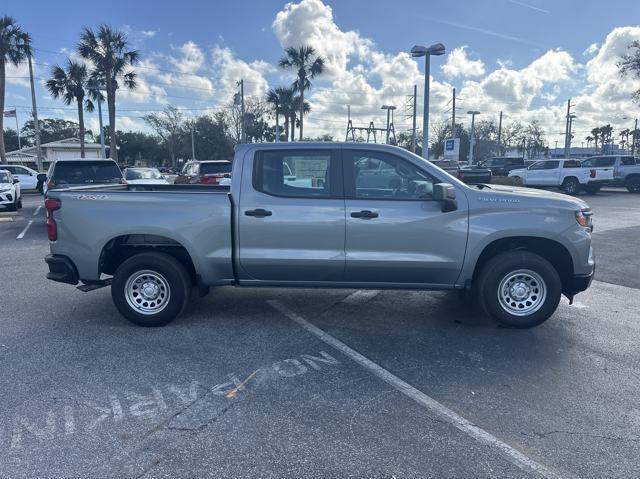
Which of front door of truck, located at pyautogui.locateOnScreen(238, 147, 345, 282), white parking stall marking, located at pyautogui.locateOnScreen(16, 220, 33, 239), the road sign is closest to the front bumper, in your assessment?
front door of truck, located at pyautogui.locateOnScreen(238, 147, 345, 282)

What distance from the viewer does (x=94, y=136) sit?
100 metres

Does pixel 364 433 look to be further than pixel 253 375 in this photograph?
No

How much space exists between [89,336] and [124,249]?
39.0 inches

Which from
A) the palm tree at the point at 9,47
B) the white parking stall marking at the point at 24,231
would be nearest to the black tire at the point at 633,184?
the white parking stall marking at the point at 24,231

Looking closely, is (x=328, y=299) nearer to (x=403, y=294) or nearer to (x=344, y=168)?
(x=403, y=294)

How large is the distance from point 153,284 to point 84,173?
906 centimetres

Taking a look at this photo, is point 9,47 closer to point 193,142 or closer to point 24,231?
point 24,231

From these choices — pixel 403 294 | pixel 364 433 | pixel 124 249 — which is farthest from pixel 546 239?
pixel 124 249

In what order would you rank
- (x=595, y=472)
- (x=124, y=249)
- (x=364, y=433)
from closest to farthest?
(x=595, y=472)
(x=364, y=433)
(x=124, y=249)

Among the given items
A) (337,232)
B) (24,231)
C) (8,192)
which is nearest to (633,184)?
(337,232)

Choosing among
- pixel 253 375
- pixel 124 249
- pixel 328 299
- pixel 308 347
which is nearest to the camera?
pixel 253 375

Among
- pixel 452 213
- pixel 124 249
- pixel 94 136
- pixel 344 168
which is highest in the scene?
pixel 94 136

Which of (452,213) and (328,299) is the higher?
(452,213)

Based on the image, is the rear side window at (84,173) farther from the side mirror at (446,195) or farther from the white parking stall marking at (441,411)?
the side mirror at (446,195)
